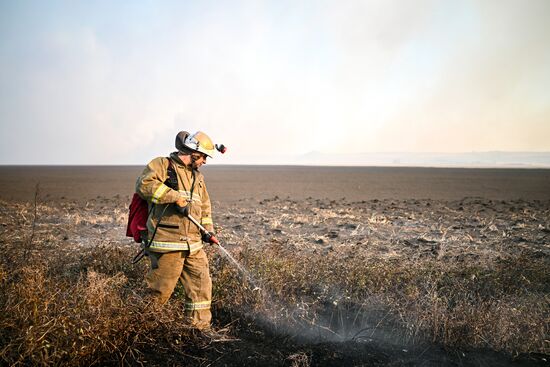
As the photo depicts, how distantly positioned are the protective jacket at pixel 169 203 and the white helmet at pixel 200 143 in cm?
Answer: 24

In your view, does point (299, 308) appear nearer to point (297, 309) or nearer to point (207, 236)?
point (297, 309)

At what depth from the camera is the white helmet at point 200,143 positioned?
3.95m

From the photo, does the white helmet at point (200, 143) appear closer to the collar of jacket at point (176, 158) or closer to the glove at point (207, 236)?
the collar of jacket at point (176, 158)

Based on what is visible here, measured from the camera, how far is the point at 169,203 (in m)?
3.86

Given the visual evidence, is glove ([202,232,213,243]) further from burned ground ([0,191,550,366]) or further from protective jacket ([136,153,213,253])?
burned ground ([0,191,550,366])

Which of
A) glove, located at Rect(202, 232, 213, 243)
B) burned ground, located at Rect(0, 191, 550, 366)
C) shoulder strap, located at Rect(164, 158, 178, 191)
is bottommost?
burned ground, located at Rect(0, 191, 550, 366)

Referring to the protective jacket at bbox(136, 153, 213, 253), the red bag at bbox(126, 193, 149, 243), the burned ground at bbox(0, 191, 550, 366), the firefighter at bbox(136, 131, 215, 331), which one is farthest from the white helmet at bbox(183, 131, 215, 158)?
the burned ground at bbox(0, 191, 550, 366)

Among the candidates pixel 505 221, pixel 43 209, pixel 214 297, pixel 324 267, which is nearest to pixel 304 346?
pixel 214 297

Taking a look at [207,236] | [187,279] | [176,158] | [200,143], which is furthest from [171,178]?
[187,279]

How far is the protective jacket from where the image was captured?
3.70 metres

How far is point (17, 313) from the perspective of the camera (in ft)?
10.1

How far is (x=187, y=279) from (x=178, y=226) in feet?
2.13

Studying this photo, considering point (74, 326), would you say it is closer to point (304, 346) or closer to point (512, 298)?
point (304, 346)

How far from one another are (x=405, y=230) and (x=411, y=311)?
629cm
